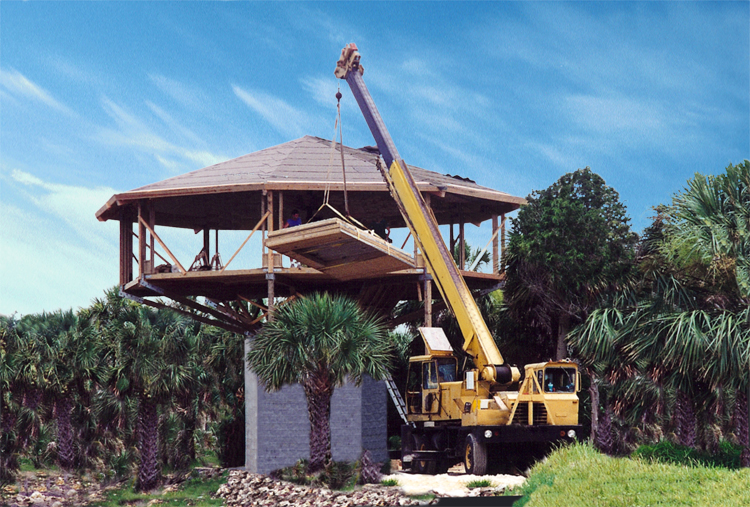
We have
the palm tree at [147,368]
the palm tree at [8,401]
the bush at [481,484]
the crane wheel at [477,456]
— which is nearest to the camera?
the bush at [481,484]

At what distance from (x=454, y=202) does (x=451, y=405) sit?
10.9m

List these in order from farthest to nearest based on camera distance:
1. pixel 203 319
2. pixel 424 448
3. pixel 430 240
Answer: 1. pixel 203 319
2. pixel 430 240
3. pixel 424 448

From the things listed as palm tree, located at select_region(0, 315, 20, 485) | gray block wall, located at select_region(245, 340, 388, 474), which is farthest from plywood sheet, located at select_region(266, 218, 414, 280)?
palm tree, located at select_region(0, 315, 20, 485)

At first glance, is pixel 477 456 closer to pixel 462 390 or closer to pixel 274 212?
pixel 462 390

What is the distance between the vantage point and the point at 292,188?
2909 centimetres

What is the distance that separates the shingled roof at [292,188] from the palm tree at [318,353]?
401 cm

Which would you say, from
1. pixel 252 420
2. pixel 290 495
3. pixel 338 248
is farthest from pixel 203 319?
pixel 338 248

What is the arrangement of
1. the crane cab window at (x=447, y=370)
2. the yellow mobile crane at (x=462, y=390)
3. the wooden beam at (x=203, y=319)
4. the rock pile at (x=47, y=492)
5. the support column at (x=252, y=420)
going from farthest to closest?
the rock pile at (x=47, y=492), the wooden beam at (x=203, y=319), the support column at (x=252, y=420), the crane cab window at (x=447, y=370), the yellow mobile crane at (x=462, y=390)

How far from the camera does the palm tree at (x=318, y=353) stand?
26562 mm

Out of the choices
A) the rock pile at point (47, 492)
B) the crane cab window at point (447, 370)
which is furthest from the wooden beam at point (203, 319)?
the crane cab window at point (447, 370)

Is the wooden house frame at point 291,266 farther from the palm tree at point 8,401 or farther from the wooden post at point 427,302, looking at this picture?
the palm tree at point 8,401

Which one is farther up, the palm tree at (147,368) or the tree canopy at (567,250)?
the tree canopy at (567,250)

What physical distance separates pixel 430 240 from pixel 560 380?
219 inches

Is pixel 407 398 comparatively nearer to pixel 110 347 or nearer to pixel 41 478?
pixel 110 347
